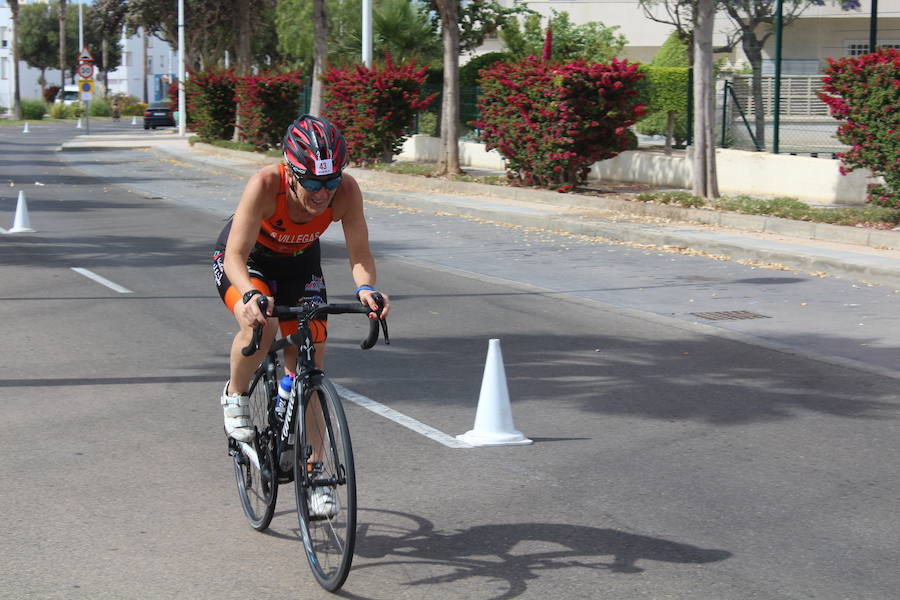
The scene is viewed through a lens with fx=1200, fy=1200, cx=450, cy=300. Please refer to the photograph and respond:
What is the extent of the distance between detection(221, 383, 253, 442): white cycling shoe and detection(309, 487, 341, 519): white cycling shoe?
0.75 meters

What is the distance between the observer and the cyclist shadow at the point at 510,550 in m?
4.84

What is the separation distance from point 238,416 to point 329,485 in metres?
0.88

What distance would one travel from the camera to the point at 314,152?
457 cm

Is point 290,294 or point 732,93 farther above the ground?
point 732,93

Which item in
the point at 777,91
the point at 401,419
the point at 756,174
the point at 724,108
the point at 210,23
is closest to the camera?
the point at 401,419

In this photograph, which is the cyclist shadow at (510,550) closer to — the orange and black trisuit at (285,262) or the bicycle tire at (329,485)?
the bicycle tire at (329,485)

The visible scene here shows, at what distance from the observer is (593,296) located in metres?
12.4

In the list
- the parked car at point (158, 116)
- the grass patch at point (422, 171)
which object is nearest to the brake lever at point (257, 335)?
the grass patch at point (422, 171)

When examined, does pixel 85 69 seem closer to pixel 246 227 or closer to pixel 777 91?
pixel 777 91

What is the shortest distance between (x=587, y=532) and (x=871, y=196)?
12905 millimetres

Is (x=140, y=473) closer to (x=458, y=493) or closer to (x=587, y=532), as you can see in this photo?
(x=458, y=493)

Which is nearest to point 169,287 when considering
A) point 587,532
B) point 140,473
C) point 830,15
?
point 140,473

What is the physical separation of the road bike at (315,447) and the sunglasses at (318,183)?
46cm

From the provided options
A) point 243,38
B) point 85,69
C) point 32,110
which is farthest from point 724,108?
point 32,110
